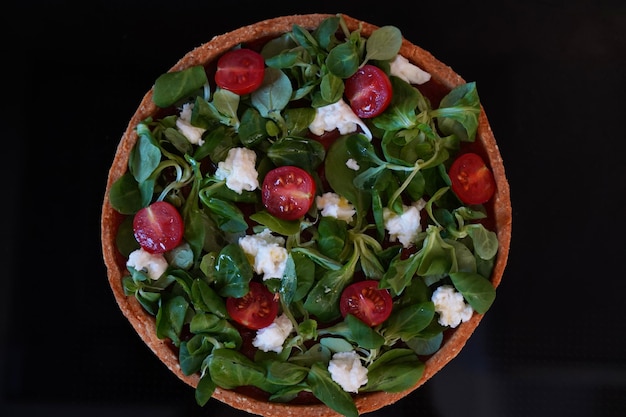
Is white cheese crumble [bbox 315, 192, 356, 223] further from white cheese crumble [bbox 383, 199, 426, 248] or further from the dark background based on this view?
the dark background

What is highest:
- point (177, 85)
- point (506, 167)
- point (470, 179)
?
point (177, 85)

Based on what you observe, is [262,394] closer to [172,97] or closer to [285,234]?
[285,234]

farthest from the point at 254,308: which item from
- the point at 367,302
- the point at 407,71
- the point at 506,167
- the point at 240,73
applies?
the point at 506,167

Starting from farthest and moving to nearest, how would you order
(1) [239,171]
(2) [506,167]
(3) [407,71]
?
(2) [506,167], (3) [407,71], (1) [239,171]

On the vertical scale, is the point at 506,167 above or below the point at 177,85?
below

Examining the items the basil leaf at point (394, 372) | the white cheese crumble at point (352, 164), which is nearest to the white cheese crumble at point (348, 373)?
the basil leaf at point (394, 372)

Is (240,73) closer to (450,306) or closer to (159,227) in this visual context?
(159,227)

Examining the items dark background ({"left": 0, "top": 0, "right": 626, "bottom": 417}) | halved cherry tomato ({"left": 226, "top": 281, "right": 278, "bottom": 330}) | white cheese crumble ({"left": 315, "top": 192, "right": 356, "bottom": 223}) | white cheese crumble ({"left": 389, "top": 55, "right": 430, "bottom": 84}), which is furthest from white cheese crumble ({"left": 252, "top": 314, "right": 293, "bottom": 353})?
white cheese crumble ({"left": 389, "top": 55, "right": 430, "bottom": 84})

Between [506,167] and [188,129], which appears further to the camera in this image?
[506,167]

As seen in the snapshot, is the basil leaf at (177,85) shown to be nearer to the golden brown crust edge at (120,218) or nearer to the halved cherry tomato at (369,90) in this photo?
the golden brown crust edge at (120,218)
